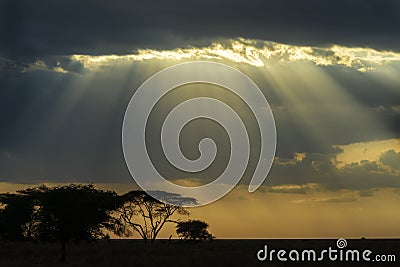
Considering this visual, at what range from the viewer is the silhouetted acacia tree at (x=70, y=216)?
78.6 metres

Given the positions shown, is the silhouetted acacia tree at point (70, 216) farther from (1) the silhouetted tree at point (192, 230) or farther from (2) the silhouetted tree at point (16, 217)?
(1) the silhouetted tree at point (192, 230)

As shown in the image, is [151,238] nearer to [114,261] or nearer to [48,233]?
[48,233]

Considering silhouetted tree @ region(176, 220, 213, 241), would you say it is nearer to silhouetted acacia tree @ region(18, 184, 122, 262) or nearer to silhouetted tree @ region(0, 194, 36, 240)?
silhouetted tree @ region(0, 194, 36, 240)

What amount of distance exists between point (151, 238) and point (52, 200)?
1881 inches

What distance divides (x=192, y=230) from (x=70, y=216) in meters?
65.7

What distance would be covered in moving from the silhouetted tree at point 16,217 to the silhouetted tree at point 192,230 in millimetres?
29255

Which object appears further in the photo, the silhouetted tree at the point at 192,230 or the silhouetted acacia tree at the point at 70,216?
the silhouetted tree at the point at 192,230

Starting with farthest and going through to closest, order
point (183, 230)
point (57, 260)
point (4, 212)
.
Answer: point (183, 230), point (4, 212), point (57, 260)

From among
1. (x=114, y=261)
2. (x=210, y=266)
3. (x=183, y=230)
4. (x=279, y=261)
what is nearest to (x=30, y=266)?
(x=114, y=261)

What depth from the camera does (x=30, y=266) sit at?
62281 millimetres

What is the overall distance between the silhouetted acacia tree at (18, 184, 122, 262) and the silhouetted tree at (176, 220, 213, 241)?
58658 millimetres

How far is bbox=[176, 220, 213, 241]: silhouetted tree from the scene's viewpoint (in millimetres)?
142075

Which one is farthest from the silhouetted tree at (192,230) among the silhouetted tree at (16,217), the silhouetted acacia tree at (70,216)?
the silhouetted acacia tree at (70,216)

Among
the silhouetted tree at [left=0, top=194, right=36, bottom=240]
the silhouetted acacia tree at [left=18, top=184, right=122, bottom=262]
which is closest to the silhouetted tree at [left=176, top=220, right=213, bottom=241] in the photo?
the silhouetted tree at [left=0, top=194, right=36, bottom=240]
